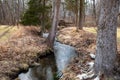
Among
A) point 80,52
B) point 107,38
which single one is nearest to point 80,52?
point 80,52

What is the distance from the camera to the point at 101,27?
7539 millimetres

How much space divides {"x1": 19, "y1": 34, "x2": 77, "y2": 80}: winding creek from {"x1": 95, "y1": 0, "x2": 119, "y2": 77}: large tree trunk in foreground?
7.92 ft

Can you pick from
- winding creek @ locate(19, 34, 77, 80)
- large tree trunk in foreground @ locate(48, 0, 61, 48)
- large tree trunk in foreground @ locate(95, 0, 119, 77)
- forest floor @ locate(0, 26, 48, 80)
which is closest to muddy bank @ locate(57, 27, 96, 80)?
winding creek @ locate(19, 34, 77, 80)

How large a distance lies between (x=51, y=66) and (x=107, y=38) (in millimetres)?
4407

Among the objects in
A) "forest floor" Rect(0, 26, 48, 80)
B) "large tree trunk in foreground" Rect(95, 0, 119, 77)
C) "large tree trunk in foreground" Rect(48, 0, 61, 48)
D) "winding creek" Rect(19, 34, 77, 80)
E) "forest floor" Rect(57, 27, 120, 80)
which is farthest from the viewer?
"large tree trunk in foreground" Rect(48, 0, 61, 48)

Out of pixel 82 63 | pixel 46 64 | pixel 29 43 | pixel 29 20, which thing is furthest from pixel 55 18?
pixel 29 20

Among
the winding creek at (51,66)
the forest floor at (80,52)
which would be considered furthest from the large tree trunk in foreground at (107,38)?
the winding creek at (51,66)

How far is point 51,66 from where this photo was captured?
11117 millimetres

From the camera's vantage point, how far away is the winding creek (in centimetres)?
936

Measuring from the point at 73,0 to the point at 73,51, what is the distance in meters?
11.0

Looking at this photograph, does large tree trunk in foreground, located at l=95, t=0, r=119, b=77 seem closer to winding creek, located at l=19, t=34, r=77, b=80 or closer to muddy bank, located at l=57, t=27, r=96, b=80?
muddy bank, located at l=57, t=27, r=96, b=80

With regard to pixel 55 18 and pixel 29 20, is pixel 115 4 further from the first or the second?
pixel 29 20

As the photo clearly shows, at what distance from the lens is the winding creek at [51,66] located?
9.36 m

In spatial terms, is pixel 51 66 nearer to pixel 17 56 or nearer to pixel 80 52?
pixel 17 56
